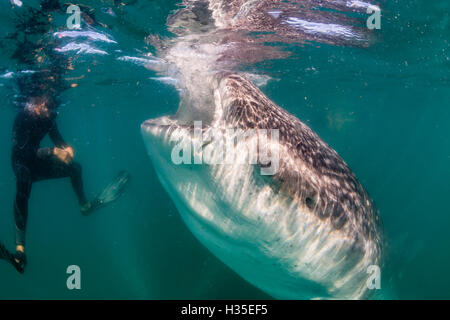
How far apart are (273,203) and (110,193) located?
5884 millimetres

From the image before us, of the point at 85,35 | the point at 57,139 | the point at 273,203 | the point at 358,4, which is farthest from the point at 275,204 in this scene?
the point at 85,35

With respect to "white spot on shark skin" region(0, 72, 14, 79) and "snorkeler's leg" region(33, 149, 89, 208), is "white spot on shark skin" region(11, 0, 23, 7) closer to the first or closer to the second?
"snorkeler's leg" region(33, 149, 89, 208)

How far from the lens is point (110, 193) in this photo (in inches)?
285

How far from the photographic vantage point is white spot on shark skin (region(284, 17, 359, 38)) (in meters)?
8.38

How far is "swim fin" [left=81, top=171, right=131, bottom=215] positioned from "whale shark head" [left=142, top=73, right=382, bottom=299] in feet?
13.7

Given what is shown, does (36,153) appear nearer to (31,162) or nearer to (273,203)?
(31,162)

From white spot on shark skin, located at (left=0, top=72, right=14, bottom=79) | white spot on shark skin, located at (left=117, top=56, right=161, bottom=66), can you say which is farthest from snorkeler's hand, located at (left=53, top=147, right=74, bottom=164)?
white spot on shark skin, located at (left=0, top=72, right=14, bottom=79)

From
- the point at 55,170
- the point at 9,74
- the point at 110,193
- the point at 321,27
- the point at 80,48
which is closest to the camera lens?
the point at 55,170

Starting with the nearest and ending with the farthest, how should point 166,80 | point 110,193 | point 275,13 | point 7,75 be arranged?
1. point 110,193
2. point 275,13
3. point 7,75
4. point 166,80

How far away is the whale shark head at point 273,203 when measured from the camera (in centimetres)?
259

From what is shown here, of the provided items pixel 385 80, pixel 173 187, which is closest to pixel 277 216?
pixel 173 187

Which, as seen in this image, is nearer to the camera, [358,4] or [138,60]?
[358,4]

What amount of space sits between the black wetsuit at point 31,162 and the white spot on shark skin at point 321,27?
7400 millimetres

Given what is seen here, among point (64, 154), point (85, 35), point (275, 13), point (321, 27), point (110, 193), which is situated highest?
point (275, 13)
